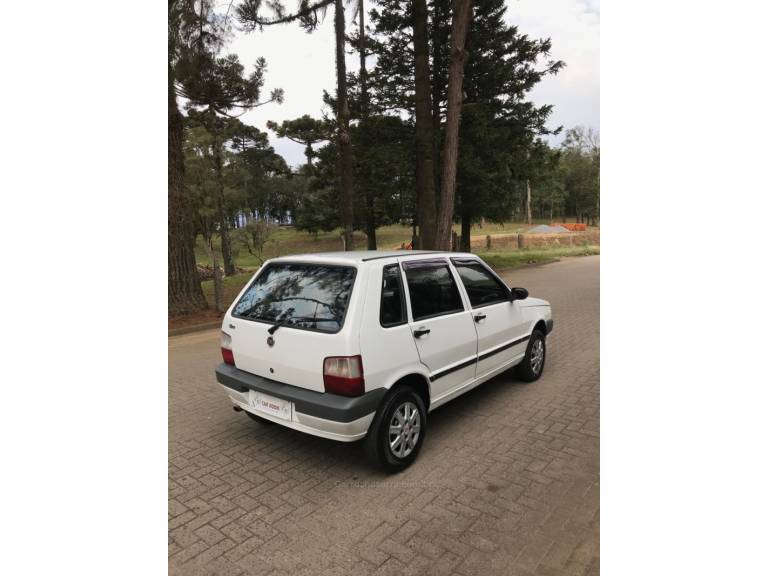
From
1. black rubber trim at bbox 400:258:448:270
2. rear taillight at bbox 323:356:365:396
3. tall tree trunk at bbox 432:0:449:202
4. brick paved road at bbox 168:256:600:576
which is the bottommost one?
brick paved road at bbox 168:256:600:576

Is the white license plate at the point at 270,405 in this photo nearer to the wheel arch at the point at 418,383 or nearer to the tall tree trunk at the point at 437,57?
the wheel arch at the point at 418,383

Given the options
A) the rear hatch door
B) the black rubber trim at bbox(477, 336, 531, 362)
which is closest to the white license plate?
the rear hatch door

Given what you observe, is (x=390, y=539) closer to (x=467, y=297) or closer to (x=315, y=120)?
(x=467, y=297)

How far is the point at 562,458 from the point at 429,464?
1072mm

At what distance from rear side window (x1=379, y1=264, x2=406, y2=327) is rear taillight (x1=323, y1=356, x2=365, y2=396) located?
41 centimetres

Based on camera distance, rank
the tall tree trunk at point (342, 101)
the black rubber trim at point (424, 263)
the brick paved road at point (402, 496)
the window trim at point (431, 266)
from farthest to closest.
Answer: the tall tree trunk at point (342, 101) → the black rubber trim at point (424, 263) → the window trim at point (431, 266) → the brick paved road at point (402, 496)

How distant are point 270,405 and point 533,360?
3286 mm

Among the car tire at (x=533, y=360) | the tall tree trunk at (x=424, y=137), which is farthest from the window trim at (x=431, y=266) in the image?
the tall tree trunk at (x=424, y=137)

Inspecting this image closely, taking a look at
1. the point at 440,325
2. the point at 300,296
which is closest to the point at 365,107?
the point at 440,325

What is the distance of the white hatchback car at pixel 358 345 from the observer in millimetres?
3234

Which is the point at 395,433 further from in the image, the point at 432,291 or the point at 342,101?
the point at 342,101

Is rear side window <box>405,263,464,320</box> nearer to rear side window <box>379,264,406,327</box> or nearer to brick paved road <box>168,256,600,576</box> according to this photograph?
rear side window <box>379,264,406,327</box>

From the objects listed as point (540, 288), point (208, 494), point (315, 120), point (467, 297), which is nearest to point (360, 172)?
point (315, 120)

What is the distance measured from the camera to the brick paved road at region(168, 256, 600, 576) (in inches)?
104
